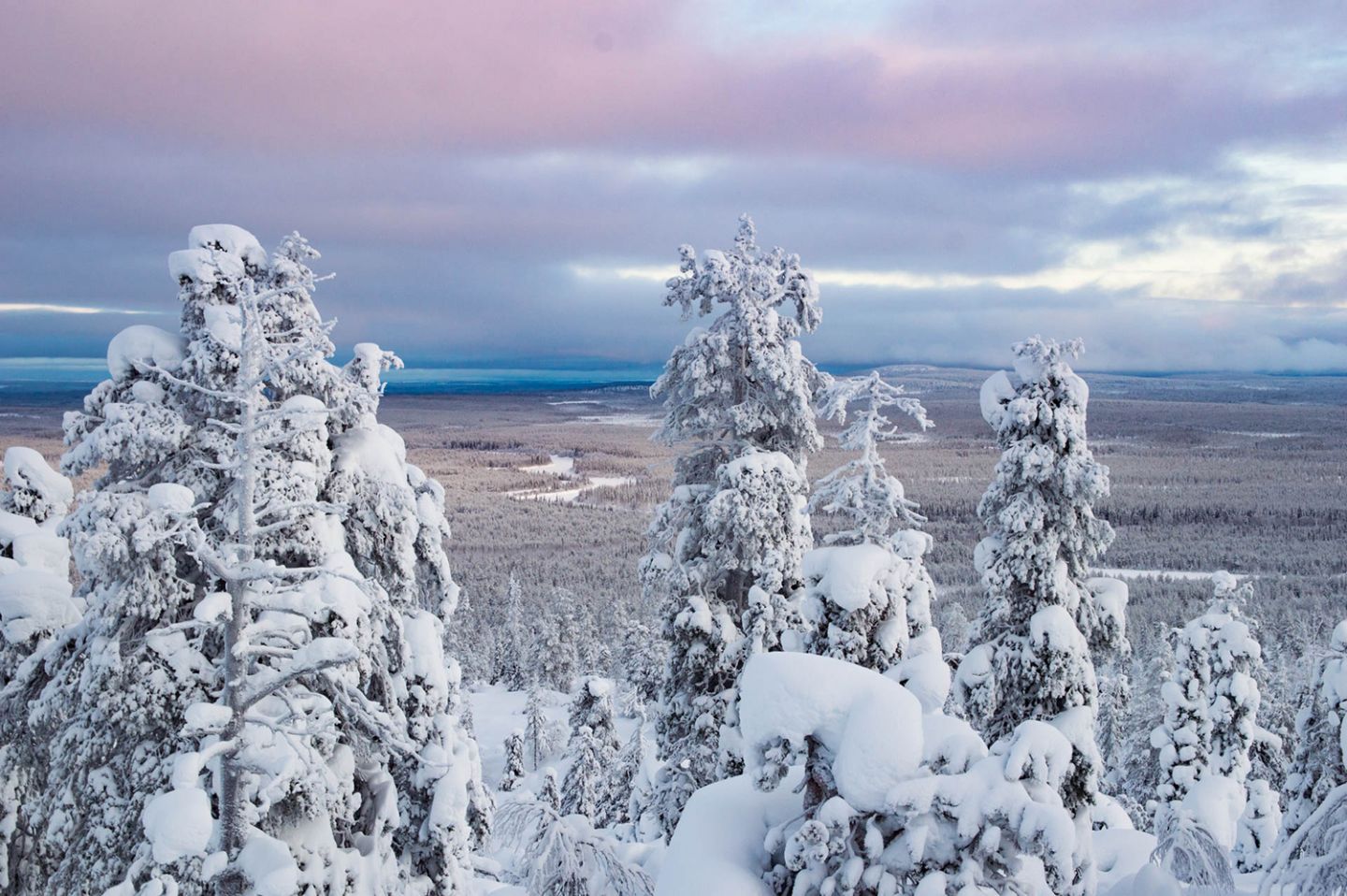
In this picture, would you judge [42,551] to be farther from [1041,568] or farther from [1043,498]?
[1043,498]

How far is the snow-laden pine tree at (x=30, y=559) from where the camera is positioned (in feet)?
38.8

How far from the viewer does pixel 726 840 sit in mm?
4918

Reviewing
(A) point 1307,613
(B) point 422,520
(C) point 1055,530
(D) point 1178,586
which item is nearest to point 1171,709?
(C) point 1055,530

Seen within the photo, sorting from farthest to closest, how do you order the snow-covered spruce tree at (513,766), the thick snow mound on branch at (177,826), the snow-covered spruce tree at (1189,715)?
the snow-covered spruce tree at (513,766)
the snow-covered spruce tree at (1189,715)
the thick snow mound on branch at (177,826)

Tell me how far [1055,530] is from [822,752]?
36.0ft

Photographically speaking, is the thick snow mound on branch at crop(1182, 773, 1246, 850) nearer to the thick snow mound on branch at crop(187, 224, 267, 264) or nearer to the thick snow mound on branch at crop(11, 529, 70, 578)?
the thick snow mound on branch at crop(187, 224, 267, 264)

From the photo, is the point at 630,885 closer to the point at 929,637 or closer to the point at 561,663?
the point at 929,637

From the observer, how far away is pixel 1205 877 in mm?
6551

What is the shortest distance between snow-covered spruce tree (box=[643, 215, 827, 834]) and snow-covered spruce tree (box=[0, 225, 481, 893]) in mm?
4954

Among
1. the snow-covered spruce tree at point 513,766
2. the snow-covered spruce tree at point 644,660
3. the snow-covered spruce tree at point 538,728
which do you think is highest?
the snow-covered spruce tree at point 644,660

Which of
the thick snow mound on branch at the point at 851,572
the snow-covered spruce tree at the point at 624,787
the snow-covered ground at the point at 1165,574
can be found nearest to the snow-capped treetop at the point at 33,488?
the snow-covered spruce tree at the point at 624,787

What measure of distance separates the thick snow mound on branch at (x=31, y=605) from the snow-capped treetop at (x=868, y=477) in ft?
34.3

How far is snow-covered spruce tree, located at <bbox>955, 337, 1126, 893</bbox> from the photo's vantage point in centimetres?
1382

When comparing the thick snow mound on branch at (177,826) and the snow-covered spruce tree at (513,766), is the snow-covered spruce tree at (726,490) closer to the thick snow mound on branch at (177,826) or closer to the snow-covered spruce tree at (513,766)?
the thick snow mound on branch at (177,826)
